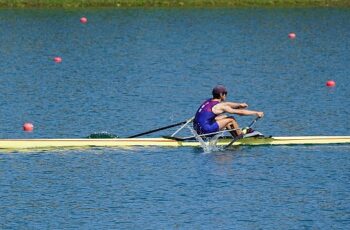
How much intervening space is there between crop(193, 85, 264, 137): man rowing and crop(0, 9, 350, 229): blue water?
67 cm

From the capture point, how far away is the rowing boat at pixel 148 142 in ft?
107

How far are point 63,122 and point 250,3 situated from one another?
32768mm

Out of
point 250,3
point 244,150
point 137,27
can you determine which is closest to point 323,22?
point 250,3

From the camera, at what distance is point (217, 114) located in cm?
3291

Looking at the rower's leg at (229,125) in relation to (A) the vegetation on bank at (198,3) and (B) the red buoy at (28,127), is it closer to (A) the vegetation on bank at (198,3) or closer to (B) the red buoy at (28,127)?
(B) the red buoy at (28,127)

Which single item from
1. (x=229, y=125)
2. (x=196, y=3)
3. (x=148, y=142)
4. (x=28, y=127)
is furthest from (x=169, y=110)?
(x=196, y=3)

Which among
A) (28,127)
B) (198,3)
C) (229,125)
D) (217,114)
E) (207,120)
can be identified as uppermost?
(198,3)

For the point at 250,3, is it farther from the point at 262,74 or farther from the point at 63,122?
the point at 63,122

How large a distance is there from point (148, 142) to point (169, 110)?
22.7 feet

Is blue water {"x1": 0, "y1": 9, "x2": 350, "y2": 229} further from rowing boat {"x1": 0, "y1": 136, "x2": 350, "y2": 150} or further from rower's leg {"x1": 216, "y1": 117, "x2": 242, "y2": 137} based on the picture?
rower's leg {"x1": 216, "y1": 117, "x2": 242, "y2": 137}

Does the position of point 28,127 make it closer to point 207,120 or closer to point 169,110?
point 169,110

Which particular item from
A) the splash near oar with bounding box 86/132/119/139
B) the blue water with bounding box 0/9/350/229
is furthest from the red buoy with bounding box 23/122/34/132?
the splash near oar with bounding box 86/132/119/139

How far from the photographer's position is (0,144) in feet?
107

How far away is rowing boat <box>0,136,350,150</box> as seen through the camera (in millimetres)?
32719
